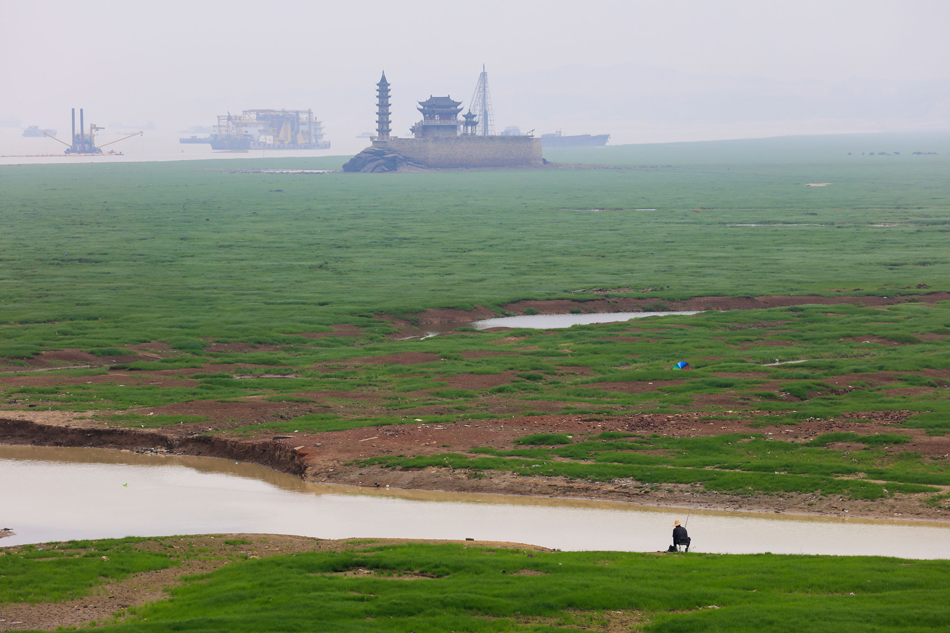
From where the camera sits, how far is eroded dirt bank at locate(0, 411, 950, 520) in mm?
23453

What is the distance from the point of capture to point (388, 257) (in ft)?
247

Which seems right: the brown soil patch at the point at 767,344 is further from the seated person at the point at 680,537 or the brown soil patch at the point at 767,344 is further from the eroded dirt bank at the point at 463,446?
the seated person at the point at 680,537

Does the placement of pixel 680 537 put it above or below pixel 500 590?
below

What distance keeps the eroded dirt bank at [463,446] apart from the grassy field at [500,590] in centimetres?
516

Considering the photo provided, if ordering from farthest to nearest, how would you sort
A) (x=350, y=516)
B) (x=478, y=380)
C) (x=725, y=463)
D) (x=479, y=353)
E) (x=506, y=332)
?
(x=506, y=332)
(x=479, y=353)
(x=478, y=380)
(x=725, y=463)
(x=350, y=516)

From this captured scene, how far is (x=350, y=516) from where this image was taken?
23.2 m

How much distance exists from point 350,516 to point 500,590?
8019 mm

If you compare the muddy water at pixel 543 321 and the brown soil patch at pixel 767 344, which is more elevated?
the brown soil patch at pixel 767 344

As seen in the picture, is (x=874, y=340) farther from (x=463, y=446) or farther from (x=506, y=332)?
(x=463, y=446)

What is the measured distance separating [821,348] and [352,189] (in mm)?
125764

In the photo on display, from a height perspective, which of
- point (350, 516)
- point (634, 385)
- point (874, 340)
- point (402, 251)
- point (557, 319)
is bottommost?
point (350, 516)

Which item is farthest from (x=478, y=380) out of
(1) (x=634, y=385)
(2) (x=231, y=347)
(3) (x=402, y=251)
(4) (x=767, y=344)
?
(3) (x=402, y=251)

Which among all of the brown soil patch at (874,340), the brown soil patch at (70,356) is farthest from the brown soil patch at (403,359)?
the brown soil patch at (874,340)

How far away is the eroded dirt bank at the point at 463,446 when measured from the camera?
23.5 metres
